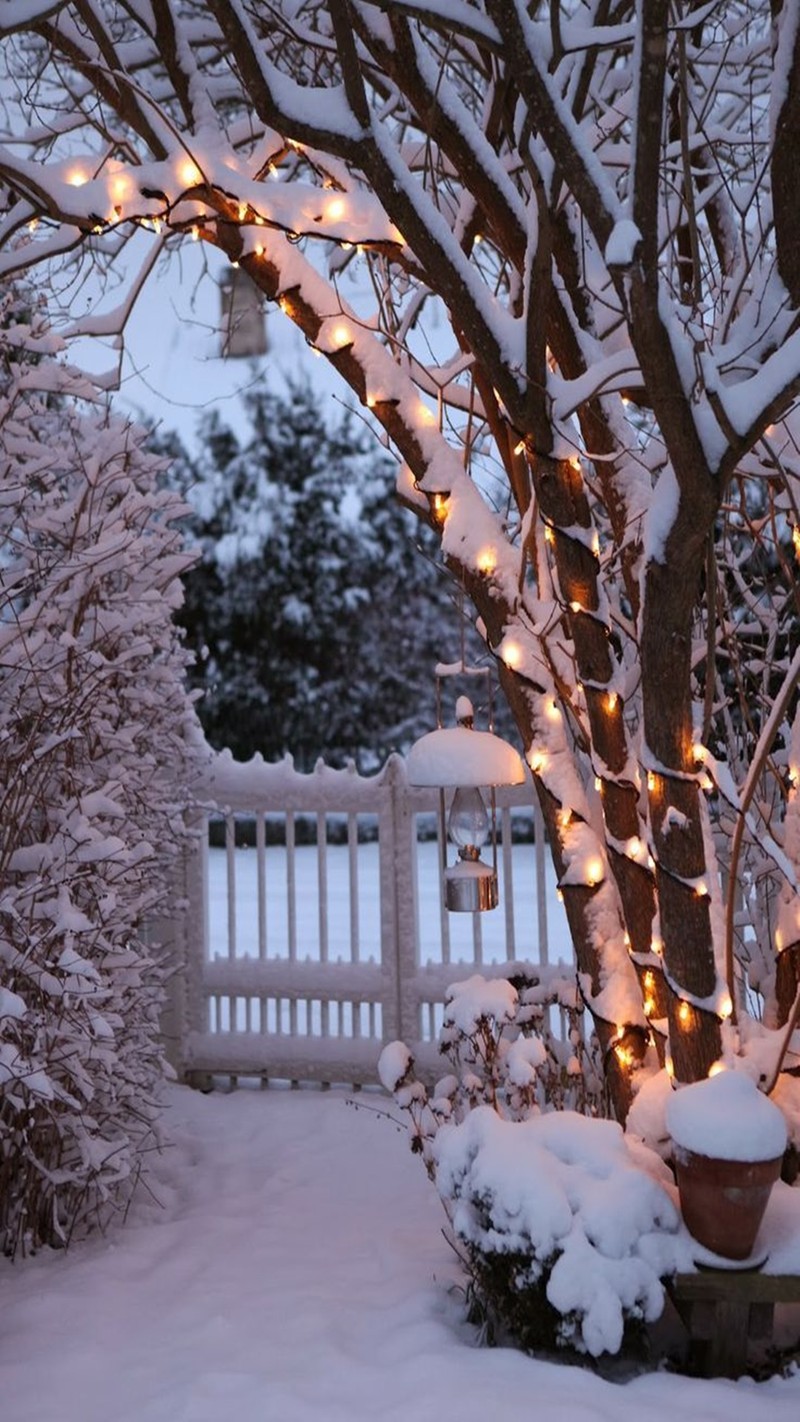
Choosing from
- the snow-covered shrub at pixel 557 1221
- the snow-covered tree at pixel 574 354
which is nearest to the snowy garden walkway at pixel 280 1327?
the snow-covered shrub at pixel 557 1221

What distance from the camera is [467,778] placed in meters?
3.29

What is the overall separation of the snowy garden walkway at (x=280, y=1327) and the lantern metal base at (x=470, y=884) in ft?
3.40

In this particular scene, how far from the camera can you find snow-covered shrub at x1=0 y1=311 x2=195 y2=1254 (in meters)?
3.64

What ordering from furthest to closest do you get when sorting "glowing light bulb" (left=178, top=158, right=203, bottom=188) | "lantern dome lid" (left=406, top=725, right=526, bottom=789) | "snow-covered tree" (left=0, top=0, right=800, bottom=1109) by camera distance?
"glowing light bulb" (left=178, top=158, right=203, bottom=188)
"lantern dome lid" (left=406, top=725, right=526, bottom=789)
"snow-covered tree" (left=0, top=0, right=800, bottom=1109)

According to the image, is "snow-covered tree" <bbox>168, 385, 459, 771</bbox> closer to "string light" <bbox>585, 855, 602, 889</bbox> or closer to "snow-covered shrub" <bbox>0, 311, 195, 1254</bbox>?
"snow-covered shrub" <bbox>0, 311, 195, 1254</bbox>

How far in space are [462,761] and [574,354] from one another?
1301mm

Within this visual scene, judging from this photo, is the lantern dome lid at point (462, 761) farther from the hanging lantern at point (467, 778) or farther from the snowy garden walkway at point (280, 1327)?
the snowy garden walkway at point (280, 1327)

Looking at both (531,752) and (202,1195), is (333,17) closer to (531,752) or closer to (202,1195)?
(531,752)

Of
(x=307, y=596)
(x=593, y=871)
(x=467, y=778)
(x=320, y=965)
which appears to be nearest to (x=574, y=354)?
(x=467, y=778)

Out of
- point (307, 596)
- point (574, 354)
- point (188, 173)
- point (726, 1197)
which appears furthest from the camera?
point (307, 596)

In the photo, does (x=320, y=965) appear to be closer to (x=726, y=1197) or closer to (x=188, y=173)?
(x=726, y=1197)

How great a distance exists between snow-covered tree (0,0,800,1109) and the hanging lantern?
0.70 feet

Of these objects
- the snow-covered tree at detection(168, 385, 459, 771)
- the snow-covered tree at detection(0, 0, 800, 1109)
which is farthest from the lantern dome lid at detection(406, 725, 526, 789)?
the snow-covered tree at detection(168, 385, 459, 771)

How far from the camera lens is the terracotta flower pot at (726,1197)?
287 cm
